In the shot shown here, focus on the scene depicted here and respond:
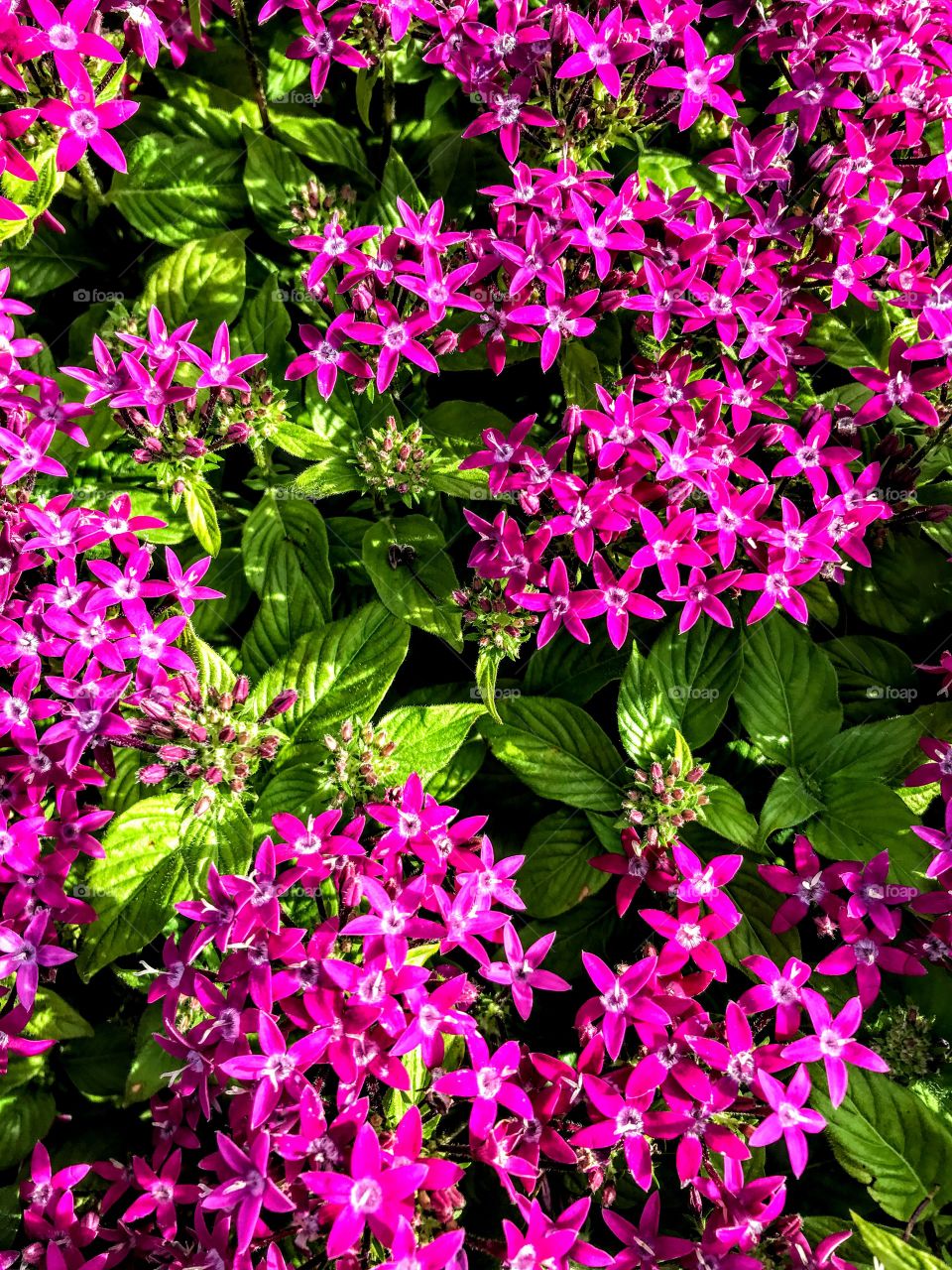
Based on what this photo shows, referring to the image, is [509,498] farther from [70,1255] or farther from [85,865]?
[70,1255]

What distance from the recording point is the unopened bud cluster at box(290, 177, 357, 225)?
207 cm

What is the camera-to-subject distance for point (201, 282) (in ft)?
7.03

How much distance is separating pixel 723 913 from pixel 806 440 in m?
0.94

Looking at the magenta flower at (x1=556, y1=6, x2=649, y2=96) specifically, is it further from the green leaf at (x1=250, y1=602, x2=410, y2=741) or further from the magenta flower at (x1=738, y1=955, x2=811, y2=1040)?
the magenta flower at (x1=738, y1=955, x2=811, y2=1040)

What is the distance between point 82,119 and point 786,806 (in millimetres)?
1973

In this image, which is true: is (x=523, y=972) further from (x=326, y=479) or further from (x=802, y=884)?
(x=326, y=479)

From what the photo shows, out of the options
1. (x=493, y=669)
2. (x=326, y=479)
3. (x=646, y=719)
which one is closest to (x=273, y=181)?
(x=326, y=479)

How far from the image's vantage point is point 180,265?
6.98 feet

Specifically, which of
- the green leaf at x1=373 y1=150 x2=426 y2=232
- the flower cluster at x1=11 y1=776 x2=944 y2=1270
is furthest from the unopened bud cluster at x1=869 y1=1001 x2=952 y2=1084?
the green leaf at x1=373 y1=150 x2=426 y2=232

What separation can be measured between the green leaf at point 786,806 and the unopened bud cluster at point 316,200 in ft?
5.04

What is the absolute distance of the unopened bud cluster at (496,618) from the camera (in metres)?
1.79

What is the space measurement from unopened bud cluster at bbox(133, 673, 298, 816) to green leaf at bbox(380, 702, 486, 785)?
0.76 feet

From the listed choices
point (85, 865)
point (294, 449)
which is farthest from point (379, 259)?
point (85, 865)

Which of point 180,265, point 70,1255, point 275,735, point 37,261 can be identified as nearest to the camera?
point 70,1255
